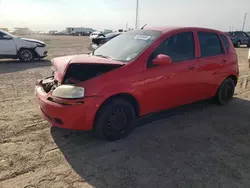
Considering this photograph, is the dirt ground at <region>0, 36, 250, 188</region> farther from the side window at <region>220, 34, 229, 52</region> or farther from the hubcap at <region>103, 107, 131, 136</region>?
the side window at <region>220, 34, 229, 52</region>

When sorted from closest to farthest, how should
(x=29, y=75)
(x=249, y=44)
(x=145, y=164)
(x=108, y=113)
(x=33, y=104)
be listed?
(x=145, y=164) < (x=108, y=113) < (x=33, y=104) < (x=29, y=75) < (x=249, y=44)

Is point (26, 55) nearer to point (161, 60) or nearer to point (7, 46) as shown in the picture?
point (7, 46)

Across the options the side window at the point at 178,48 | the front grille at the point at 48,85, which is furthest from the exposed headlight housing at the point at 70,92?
the side window at the point at 178,48

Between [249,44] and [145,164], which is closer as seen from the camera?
[145,164]

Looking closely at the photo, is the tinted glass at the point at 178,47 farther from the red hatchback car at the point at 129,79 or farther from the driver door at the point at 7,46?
the driver door at the point at 7,46

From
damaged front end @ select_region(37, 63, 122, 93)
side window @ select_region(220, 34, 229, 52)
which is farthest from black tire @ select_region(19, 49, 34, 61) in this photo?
side window @ select_region(220, 34, 229, 52)

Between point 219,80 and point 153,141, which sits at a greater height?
point 219,80

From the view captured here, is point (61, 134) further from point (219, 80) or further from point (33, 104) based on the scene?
point (219, 80)

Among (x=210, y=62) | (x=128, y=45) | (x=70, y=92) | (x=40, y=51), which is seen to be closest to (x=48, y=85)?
(x=70, y=92)

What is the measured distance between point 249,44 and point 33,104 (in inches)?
966

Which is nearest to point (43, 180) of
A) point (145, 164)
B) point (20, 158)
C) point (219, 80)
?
point (20, 158)

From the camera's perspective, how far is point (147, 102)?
12.3ft

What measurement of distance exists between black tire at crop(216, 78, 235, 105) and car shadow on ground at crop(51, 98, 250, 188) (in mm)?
770

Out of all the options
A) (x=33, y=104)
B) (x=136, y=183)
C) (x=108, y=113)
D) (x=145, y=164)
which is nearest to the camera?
(x=136, y=183)
